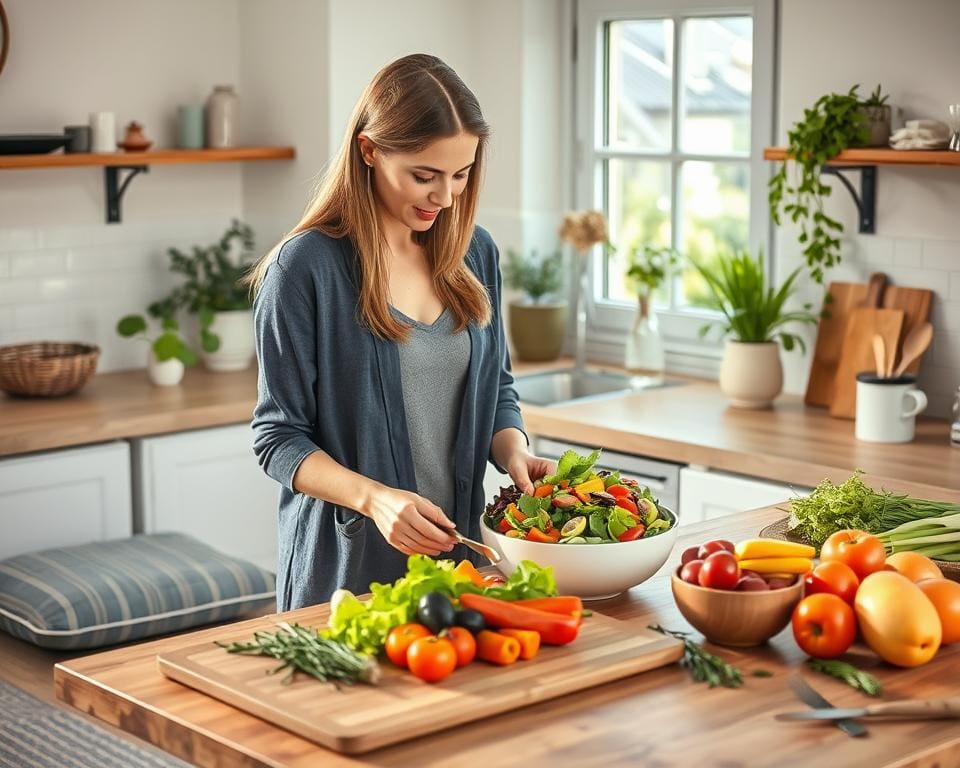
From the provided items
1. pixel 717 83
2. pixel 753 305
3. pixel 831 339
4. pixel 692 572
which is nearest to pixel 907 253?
pixel 831 339

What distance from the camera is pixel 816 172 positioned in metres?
4.24

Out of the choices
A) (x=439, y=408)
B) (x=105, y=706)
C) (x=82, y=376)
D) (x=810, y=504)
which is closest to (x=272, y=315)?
(x=439, y=408)

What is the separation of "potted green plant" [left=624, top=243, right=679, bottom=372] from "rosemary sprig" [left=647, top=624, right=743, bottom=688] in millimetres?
2789

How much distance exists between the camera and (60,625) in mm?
3906

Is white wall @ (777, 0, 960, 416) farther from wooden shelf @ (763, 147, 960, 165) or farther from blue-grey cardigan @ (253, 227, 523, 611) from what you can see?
blue-grey cardigan @ (253, 227, 523, 611)

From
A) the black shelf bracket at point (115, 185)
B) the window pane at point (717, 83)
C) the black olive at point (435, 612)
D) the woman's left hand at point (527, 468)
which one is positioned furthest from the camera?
the black shelf bracket at point (115, 185)

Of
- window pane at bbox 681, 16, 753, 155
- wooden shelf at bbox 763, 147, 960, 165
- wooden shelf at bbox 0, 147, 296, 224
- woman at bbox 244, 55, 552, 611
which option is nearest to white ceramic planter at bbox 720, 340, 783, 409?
wooden shelf at bbox 763, 147, 960, 165

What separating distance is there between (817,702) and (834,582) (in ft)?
0.82

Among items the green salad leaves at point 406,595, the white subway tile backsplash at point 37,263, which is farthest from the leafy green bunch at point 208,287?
the green salad leaves at point 406,595

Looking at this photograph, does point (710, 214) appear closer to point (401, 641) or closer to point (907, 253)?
point (907, 253)

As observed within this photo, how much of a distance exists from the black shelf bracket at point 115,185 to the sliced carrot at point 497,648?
322 cm

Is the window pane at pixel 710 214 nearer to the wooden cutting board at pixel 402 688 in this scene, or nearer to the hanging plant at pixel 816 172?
the hanging plant at pixel 816 172

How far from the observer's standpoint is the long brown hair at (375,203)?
2.36m

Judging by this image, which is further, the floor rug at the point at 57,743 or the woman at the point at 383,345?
the floor rug at the point at 57,743
